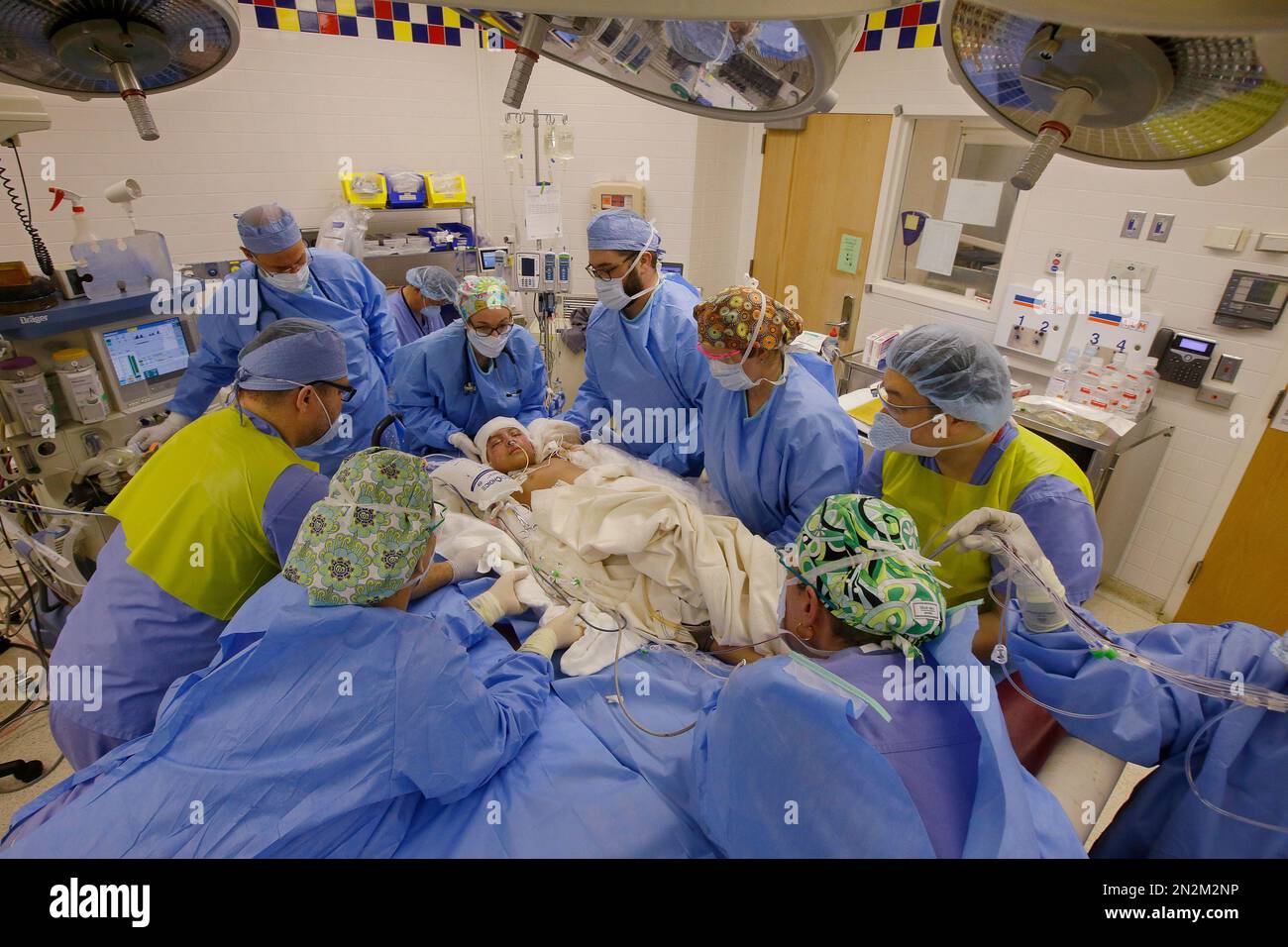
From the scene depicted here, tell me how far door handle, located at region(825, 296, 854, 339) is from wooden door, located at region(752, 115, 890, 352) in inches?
0.9

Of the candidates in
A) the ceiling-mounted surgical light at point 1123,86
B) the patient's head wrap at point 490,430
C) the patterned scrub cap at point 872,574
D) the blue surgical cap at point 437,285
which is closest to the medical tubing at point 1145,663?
the patterned scrub cap at point 872,574

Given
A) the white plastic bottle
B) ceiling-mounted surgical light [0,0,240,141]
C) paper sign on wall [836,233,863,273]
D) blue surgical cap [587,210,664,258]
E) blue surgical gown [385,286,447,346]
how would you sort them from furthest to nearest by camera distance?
paper sign on wall [836,233,863,273]
blue surgical gown [385,286,447,346]
the white plastic bottle
blue surgical cap [587,210,664,258]
ceiling-mounted surgical light [0,0,240,141]

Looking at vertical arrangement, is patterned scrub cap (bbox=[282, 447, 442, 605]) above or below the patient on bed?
above

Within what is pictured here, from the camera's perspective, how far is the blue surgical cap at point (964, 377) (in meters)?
1.61

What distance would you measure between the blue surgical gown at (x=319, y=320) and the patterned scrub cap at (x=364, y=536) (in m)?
1.40

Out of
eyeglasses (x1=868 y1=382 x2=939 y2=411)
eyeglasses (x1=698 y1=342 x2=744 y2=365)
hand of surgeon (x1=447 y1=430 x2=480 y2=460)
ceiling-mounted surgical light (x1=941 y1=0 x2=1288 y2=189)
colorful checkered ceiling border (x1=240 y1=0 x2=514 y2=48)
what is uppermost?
colorful checkered ceiling border (x1=240 y1=0 x2=514 y2=48)

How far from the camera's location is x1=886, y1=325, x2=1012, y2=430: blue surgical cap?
1.61m

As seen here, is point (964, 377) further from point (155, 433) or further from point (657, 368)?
point (155, 433)

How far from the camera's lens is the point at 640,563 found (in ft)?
6.45


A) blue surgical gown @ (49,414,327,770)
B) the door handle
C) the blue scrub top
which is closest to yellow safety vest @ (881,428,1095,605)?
the blue scrub top

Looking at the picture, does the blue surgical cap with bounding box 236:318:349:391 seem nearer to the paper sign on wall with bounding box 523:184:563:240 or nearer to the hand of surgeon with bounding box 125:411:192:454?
the hand of surgeon with bounding box 125:411:192:454

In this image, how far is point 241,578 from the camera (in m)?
1.65
